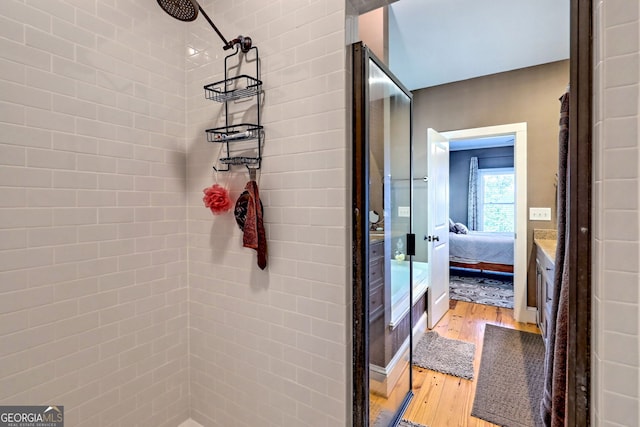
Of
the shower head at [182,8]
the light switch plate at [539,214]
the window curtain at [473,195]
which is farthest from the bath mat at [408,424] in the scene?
the window curtain at [473,195]

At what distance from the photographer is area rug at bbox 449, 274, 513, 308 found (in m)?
4.09

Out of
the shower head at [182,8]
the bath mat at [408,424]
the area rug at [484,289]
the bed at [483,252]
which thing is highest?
the shower head at [182,8]

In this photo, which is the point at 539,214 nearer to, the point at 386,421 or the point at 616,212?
the point at 386,421

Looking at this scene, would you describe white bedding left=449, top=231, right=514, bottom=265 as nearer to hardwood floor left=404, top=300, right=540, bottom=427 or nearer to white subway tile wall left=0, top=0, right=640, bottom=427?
hardwood floor left=404, top=300, right=540, bottom=427

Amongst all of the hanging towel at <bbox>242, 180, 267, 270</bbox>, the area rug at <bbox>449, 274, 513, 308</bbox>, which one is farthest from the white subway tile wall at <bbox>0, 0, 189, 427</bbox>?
the area rug at <bbox>449, 274, 513, 308</bbox>

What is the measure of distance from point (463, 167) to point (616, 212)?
742 cm

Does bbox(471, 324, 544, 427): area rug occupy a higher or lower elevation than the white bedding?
lower

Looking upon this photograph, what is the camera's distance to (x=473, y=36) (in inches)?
109

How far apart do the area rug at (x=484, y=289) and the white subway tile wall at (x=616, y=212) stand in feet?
11.6

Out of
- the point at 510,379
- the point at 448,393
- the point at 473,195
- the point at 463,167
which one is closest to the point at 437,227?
the point at 510,379

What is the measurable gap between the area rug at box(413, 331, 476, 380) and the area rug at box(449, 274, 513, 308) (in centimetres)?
147

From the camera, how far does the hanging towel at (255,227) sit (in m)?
1.38

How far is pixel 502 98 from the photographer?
347 centimetres

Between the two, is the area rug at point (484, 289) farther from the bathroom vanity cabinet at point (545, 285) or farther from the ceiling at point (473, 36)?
the ceiling at point (473, 36)
